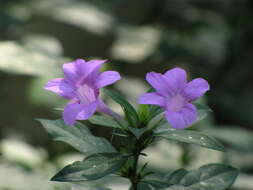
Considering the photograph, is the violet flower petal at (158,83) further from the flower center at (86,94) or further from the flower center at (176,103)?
the flower center at (86,94)

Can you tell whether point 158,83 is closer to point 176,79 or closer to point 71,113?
point 176,79

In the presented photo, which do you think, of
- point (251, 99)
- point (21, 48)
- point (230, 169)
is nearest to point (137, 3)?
point (251, 99)

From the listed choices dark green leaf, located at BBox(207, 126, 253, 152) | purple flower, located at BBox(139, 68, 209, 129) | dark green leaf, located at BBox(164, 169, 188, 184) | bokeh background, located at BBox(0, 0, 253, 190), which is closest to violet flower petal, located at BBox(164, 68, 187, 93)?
purple flower, located at BBox(139, 68, 209, 129)

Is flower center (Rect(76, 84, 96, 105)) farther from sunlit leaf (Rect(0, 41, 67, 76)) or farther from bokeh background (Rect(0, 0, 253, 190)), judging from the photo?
bokeh background (Rect(0, 0, 253, 190))

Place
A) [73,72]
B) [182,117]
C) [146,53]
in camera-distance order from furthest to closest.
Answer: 1. [146,53]
2. [73,72]
3. [182,117]

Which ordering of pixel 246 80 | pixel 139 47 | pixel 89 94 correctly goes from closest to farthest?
pixel 89 94 → pixel 139 47 → pixel 246 80

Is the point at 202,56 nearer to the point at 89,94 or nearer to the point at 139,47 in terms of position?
the point at 139,47

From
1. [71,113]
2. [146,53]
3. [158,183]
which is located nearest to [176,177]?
[158,183]

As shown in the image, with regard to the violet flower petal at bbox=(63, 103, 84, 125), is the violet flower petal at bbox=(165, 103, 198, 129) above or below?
above
